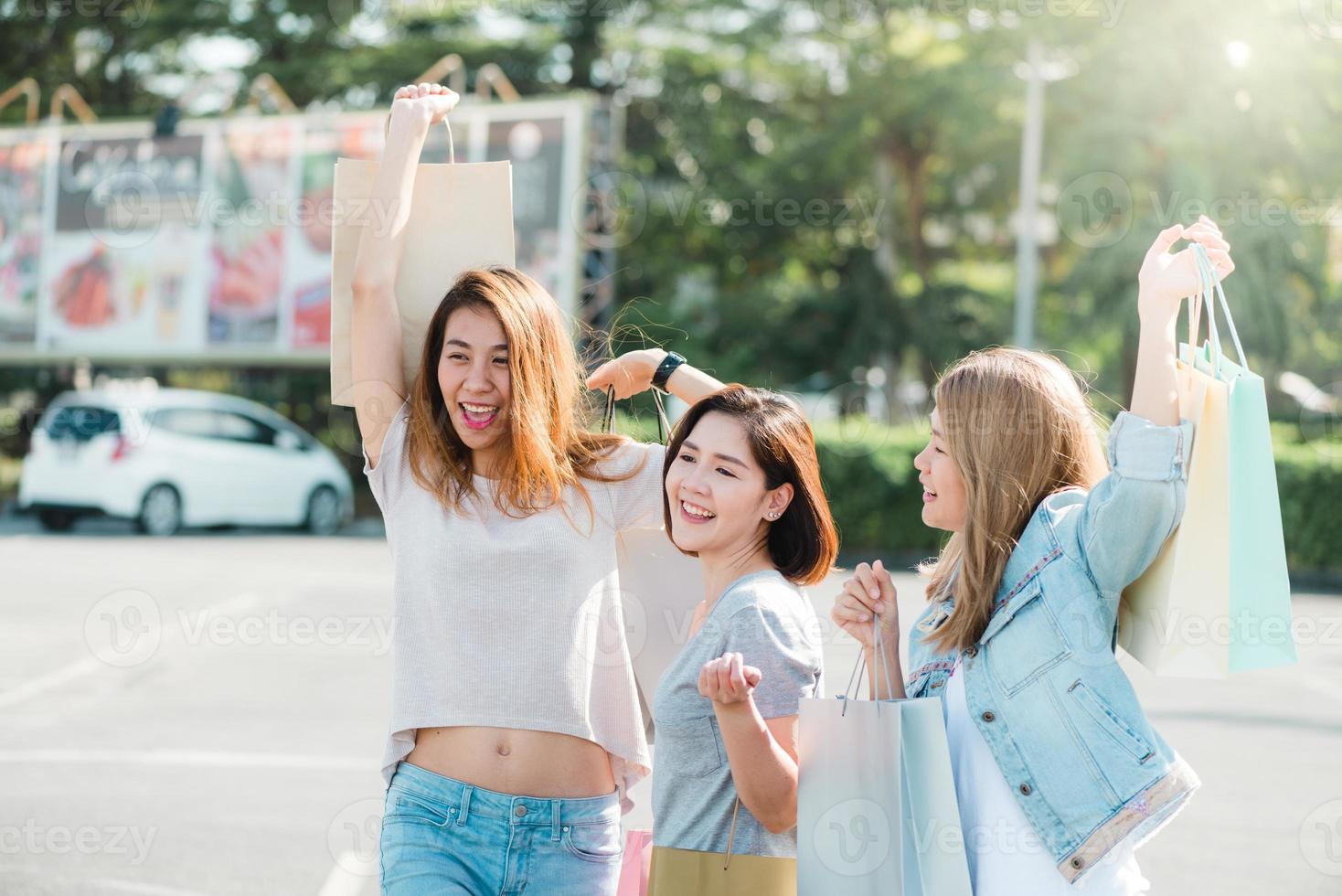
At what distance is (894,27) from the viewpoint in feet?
81.9

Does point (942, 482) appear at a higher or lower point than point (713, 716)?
higher

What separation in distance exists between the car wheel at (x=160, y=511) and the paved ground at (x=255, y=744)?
3.32m

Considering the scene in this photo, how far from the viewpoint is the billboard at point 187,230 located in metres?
19.0

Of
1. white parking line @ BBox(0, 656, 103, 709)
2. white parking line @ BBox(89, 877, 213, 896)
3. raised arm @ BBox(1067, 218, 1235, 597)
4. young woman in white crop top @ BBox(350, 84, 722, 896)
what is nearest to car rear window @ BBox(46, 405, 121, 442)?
white parking line @ BBox(0, 656, 103, 709)

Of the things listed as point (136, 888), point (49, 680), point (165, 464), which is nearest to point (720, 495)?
point (136, 888)

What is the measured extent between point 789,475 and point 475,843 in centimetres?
86

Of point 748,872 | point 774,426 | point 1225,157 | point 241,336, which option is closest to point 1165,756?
point 748,872

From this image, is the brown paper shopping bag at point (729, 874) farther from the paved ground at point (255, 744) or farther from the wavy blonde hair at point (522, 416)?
the paved ground at point (255, 744)

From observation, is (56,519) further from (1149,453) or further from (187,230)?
(1149,453)

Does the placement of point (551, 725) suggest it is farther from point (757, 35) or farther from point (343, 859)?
point (757, 35)

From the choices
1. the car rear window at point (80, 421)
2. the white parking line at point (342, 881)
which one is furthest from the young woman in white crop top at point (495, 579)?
the car rear window at point (80, 421)

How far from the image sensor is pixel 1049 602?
2211 mm

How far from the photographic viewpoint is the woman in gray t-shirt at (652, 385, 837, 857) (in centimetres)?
220

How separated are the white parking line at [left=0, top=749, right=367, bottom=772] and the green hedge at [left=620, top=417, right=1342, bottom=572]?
924 cm
